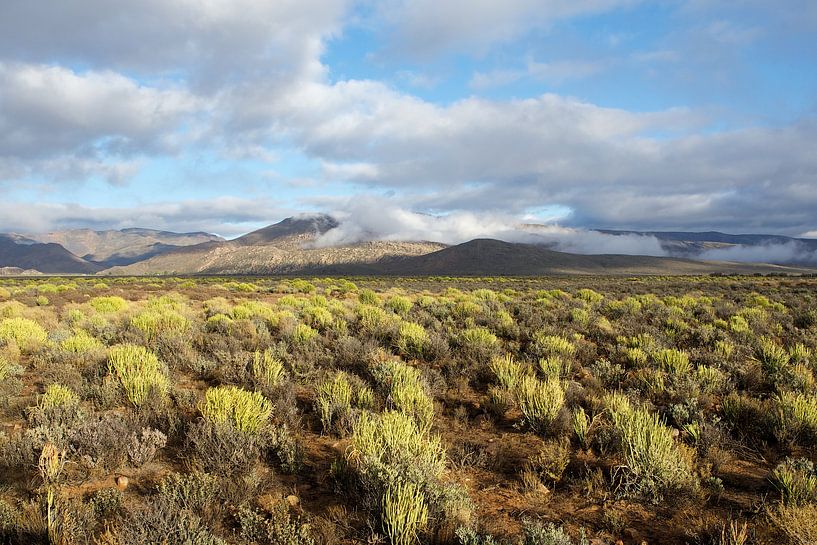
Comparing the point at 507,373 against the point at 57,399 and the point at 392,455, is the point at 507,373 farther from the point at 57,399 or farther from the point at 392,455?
the point at 57,399

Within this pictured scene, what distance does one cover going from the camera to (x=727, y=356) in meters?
8.17

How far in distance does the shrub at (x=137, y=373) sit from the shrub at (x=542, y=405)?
5.14 meters

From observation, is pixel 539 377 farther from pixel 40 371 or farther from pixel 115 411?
pixel 40 371

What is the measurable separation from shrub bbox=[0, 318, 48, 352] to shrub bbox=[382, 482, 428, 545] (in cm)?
934

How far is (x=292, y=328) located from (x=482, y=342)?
486 centimetres

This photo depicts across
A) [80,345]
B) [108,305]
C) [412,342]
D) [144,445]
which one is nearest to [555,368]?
[412,342]

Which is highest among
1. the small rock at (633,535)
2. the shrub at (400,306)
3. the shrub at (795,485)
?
the shrub at (400,306)

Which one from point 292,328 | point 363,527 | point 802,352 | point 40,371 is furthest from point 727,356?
point 40,371

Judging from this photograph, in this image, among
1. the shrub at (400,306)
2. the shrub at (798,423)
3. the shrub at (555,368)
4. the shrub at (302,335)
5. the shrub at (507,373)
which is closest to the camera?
the shrub at (798,423)

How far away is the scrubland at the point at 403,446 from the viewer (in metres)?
3.19

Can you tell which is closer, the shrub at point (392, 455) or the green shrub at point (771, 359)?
the shrub at point (392, 455)

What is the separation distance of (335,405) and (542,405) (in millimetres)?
2752

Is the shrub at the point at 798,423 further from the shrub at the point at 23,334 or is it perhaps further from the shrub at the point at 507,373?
the shrub at the point at 23,334

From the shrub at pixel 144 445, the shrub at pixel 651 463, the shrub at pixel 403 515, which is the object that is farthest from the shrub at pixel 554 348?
the shrub at pixel 144 445
